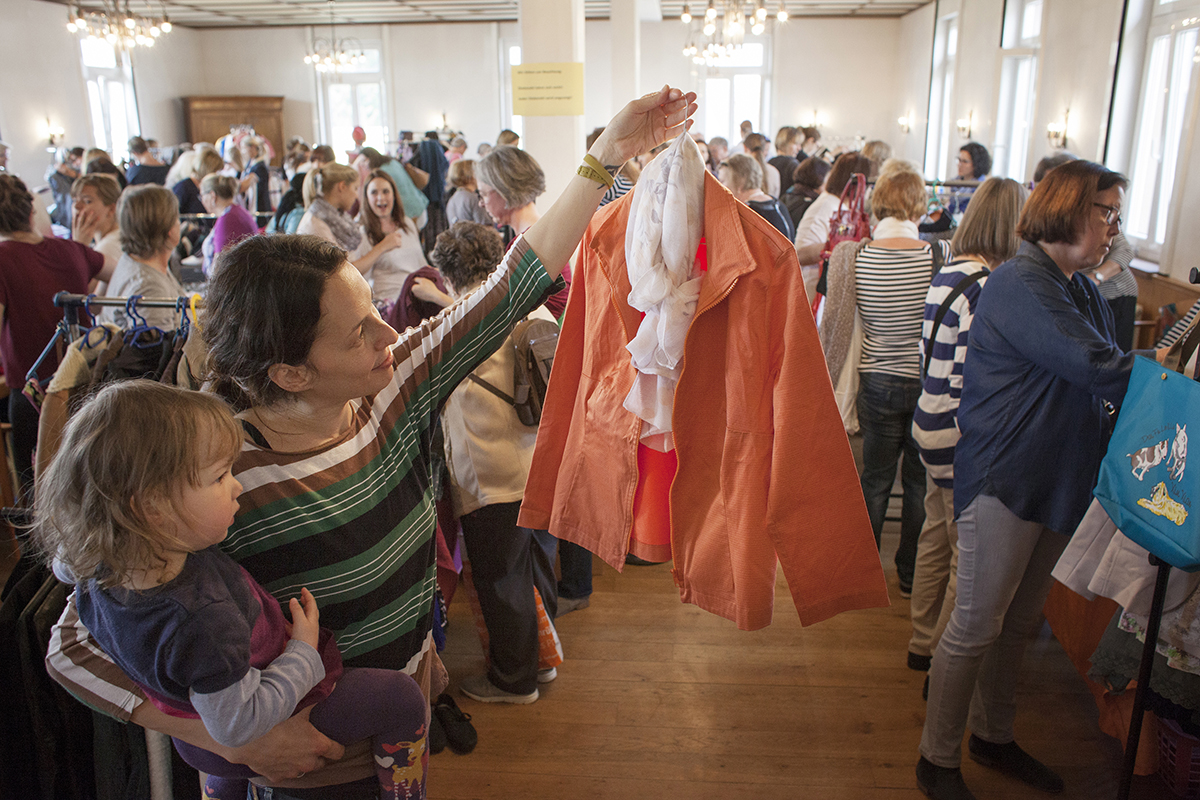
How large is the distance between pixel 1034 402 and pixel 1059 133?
24.0ft

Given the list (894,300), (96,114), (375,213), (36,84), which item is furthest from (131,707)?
(96,114)

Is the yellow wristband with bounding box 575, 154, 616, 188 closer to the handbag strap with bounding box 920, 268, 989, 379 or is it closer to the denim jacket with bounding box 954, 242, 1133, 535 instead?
the denim jacket with bounding box 954, 242, 1133, 535

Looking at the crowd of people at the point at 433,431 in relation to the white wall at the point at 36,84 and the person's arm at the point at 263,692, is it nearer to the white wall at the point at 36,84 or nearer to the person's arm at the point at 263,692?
the person's arm at the point at 263,692

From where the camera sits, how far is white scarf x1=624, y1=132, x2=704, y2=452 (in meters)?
1.37

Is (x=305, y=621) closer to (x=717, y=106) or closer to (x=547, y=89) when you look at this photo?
(x=547, y=89)

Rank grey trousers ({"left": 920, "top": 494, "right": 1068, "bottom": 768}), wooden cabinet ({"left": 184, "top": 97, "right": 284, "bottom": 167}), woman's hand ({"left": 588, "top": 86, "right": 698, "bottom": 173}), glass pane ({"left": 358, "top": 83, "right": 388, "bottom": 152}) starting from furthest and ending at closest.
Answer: glass pane ({"left": 358, "top": 83, "right": 388, "bottom": 152}) → wooden cabinet ({"left": 184, "top": 97, "right": 284, "bottom": 167}) → grey trousers ({"left": 920, "top": 494, "right": 1068, "bottom": 768}) → woman's hand ({"left": 588, "top": 86, "right": 698, "bottom": 173})

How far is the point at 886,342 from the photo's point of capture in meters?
3.09

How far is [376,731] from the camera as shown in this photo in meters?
1.20

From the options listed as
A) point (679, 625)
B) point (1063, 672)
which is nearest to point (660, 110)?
point (679, 625)

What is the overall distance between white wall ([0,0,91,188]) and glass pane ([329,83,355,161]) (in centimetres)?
492

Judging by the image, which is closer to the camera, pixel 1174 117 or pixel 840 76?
pixel 1174 117

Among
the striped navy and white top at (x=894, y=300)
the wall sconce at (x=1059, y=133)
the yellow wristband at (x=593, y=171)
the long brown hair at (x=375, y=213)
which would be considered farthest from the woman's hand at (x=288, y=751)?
the wall sconce at (x=1059, y=133)

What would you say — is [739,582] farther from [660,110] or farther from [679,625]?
[679,625]

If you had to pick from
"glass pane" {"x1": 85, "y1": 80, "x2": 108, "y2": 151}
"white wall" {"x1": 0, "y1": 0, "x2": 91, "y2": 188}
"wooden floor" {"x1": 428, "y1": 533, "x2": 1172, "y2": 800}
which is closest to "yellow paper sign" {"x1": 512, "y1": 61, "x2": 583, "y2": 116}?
"wooden floor" {"x1": 428, "y1": 533, "x2": 1172, "y2": 800}
